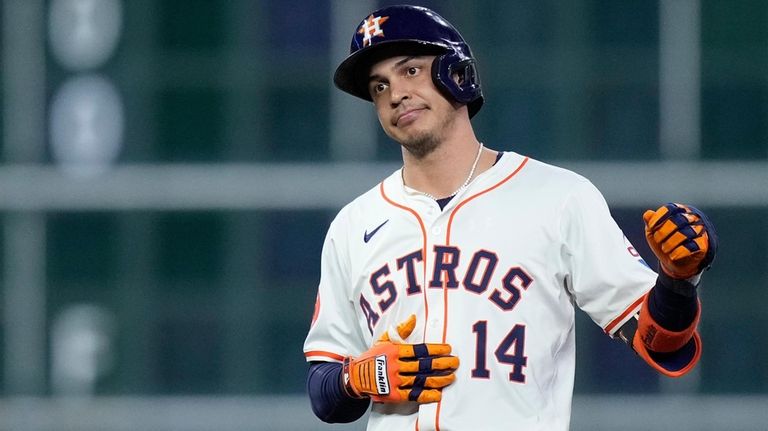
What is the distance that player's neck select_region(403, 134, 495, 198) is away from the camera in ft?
12.3

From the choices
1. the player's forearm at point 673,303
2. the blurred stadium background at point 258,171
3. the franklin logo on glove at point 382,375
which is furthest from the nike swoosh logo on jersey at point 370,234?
the blurred stadium background at point 258,171

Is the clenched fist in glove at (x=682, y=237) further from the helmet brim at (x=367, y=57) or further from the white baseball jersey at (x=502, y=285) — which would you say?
the helmet brim at (x=367, y=57)

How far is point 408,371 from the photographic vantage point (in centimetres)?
348

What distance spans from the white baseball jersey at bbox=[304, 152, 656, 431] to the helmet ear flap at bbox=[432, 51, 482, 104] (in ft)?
0.66

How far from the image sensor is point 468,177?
379 cm

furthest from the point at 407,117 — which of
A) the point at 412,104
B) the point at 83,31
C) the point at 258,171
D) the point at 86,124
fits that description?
the point at 83,31

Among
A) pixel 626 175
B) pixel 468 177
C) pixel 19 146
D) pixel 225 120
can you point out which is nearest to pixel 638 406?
pixel 626 175

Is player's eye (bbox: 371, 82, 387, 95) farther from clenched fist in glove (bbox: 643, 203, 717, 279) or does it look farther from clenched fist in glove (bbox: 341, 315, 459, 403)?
clenched fist in glove (bbox: 643, 203, 717, 279)

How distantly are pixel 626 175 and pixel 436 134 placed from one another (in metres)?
6.65

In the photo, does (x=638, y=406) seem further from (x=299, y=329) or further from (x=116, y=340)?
(x=116, y=340)

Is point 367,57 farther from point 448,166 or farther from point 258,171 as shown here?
point 258,171

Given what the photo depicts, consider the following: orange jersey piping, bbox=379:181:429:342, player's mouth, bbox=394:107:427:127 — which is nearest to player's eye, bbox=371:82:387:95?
player's mouth, bbox=394:107:427:127

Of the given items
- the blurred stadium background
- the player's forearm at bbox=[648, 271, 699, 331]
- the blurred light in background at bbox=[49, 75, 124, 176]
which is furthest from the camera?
the blurred light in background at bbox=[49, 75, 124, 176]

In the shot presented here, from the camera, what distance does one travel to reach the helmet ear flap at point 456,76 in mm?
3682
